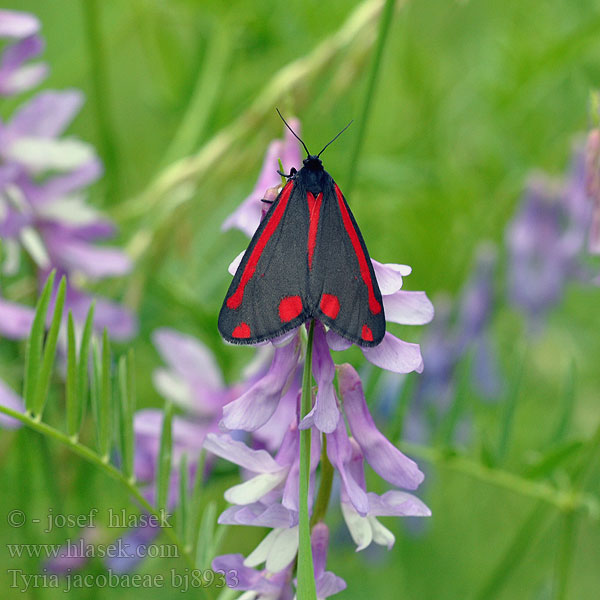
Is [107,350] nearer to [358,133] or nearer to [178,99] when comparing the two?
[358,133]

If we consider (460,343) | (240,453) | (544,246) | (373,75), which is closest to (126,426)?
(240,453)

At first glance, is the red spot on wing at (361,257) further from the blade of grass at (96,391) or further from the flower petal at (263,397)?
the blade of grass at (96,391)

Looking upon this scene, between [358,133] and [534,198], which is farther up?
[534,198]

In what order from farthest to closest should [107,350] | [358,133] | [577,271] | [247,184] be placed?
[577,271] < [247,184] < [358,133] < [107,350]

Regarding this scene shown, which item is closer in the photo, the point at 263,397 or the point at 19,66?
the point at 263,397

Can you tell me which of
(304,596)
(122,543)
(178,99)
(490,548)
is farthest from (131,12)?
(304,596)

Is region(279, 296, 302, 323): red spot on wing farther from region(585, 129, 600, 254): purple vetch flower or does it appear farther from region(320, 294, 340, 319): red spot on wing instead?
region(585, 129, 600, 254): purple vetch flower

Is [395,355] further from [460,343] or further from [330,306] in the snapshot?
[460,343]
